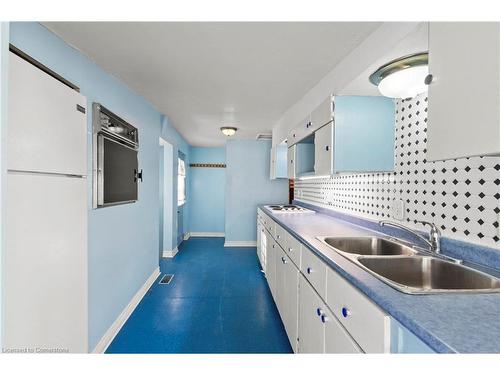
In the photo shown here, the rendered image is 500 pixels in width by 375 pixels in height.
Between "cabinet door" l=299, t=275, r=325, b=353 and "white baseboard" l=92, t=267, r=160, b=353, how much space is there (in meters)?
1.56

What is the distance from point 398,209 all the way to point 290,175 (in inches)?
63.0

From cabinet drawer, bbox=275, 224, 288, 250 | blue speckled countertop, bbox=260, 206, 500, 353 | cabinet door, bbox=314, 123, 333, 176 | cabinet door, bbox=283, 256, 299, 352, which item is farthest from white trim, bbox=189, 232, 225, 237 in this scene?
blue speckled countertop, bbox=260, 206, 500, 353

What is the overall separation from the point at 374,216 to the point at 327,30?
143 centimetres

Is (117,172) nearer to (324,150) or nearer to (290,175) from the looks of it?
(324,150)

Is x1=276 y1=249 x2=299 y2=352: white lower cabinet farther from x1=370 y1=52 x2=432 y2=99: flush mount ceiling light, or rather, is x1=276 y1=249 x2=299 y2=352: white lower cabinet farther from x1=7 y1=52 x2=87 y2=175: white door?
x1=7 y1=52 x2=87 y2=175: white door

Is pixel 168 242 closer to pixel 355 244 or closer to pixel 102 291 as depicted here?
pixel 102 291

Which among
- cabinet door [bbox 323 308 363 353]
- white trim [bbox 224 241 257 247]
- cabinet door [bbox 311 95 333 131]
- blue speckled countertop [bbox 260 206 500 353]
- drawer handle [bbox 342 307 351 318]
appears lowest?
white trim [bbox 224 241 257 247]

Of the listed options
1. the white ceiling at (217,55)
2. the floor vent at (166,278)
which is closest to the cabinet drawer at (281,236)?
the white ceiling at (217,55)

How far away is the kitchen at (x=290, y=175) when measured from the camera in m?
0.86

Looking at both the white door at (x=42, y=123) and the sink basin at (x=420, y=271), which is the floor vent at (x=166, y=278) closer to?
the white door at (x=42, y=123)

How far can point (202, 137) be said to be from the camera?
18.0 feet

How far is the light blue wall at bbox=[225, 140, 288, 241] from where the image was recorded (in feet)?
18.5

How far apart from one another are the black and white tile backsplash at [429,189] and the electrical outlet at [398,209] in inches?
0.9

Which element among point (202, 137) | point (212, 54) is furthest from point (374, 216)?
point (202, 137)
